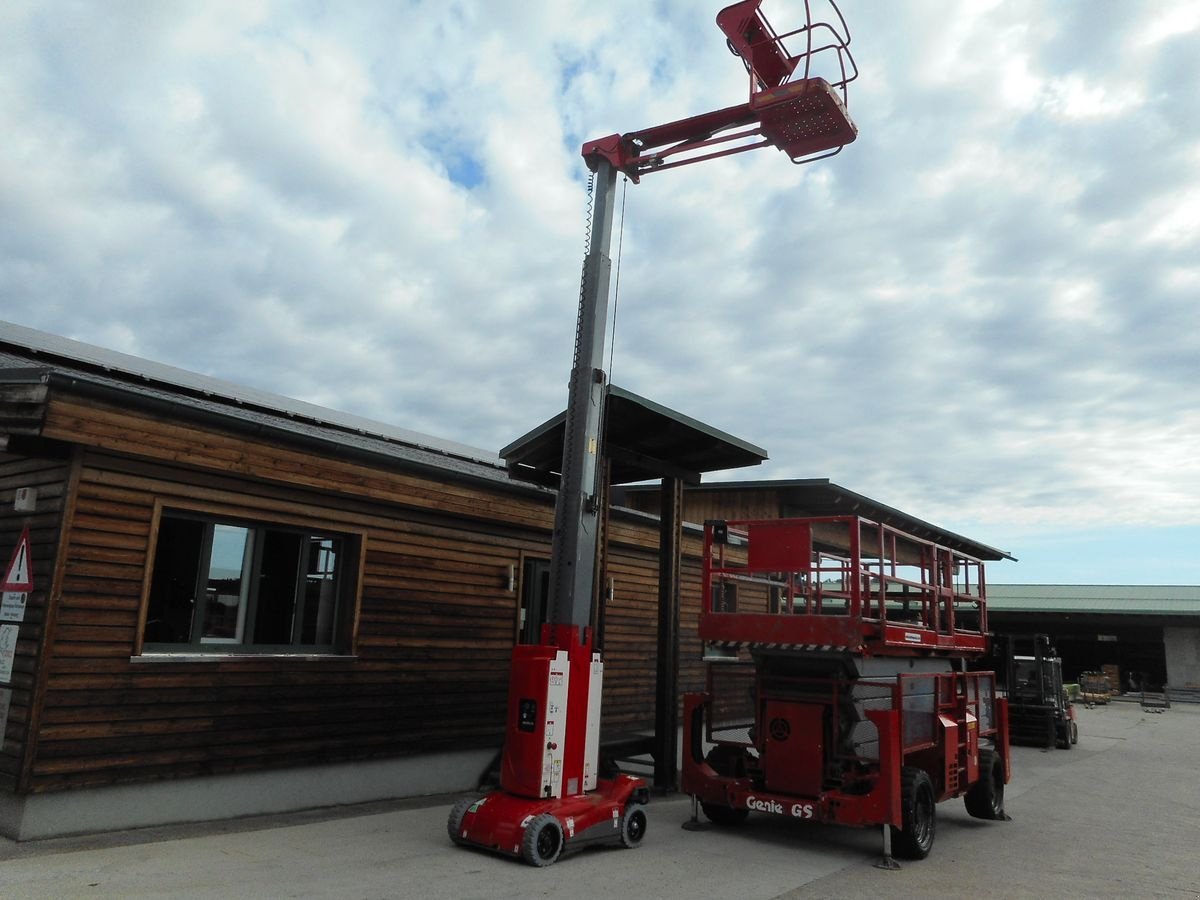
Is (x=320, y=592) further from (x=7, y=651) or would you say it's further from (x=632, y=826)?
(x=632, y=826)

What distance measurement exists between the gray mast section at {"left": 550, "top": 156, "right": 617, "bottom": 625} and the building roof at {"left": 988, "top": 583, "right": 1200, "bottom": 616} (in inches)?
1228

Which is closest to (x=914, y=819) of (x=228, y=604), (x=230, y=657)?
(x=230, y=657)

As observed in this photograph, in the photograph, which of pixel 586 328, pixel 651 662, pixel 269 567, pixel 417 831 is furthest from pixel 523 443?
pixel 651 662

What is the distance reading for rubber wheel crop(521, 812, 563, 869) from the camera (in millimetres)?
7051

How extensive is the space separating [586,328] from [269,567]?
4.27 metres

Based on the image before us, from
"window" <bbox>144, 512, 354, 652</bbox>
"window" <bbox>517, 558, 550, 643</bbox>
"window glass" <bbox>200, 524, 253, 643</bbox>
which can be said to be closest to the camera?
"window" <bbox>144, 512, 354, 652</bbox>

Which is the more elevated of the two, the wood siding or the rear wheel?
the wood siding

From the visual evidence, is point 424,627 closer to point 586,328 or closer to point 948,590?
point 586,328

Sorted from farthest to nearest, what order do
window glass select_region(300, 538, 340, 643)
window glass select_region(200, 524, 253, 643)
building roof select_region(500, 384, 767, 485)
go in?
1. building roof select_region(500, 384, 767, 485)
2. window glass select_region(300, 538, 340, 643)
3. window glass select_region(200, 524, 253, 643)

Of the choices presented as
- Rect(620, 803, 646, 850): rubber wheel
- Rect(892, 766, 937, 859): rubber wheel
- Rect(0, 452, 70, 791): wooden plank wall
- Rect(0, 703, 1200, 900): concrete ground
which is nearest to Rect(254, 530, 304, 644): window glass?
Rect(0, 703, 1200, 900): concrete ground

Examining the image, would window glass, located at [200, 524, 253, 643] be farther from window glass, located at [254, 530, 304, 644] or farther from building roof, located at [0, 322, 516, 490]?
building roof, located at [0, 322, 516, 490]

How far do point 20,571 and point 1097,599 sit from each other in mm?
38769

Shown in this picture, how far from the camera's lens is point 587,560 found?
818cm

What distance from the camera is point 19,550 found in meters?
7.60
